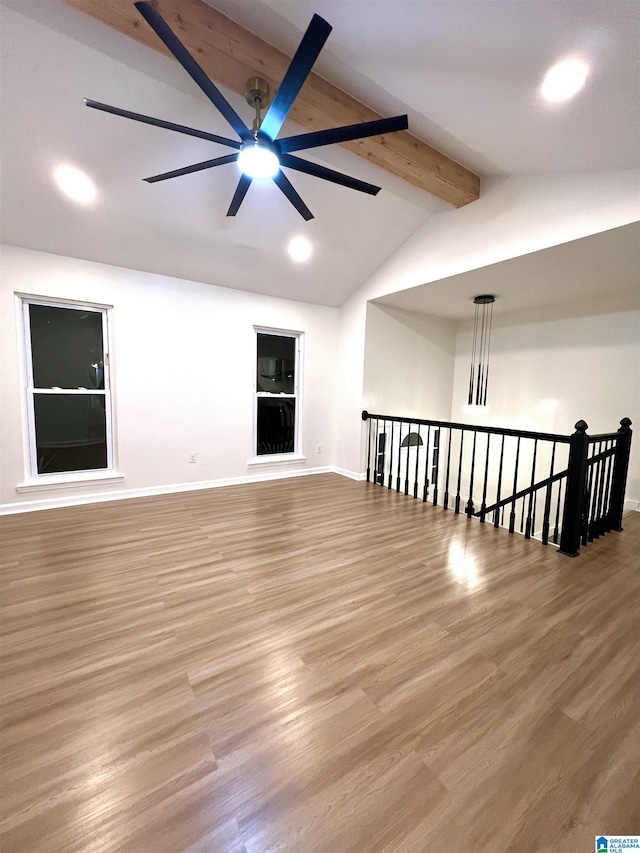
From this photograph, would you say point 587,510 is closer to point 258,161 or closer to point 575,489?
point 575,489

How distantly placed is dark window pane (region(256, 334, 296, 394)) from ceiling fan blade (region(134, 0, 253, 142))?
3.09 m

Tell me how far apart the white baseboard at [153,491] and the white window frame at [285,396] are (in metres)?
0.20

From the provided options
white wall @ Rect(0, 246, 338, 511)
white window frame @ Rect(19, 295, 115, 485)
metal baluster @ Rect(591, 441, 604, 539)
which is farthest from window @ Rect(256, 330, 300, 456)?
metal baluster @ Rect(591, 441, 604, 539)

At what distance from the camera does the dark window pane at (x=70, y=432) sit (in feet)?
12.0

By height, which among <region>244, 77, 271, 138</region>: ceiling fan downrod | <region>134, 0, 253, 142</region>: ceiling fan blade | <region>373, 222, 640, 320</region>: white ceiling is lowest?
<region>373, 222, 640, 320</region>: white ceiling

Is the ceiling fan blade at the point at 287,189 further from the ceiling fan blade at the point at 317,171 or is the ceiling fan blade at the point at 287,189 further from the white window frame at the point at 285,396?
the white window frame at the point at 285,396

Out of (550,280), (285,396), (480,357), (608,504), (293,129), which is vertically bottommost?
(608,504)

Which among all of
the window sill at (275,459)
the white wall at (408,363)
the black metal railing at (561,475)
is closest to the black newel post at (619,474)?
the black metal railing at (561,475)

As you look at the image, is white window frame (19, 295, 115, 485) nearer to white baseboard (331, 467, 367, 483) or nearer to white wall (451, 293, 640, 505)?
white baseboard (331, 467, 367, 483)

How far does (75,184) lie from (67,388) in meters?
1.95

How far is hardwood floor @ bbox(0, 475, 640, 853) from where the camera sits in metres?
1.06

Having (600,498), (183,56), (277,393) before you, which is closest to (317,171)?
(183,56)

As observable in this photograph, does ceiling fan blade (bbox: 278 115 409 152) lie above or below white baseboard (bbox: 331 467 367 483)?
above

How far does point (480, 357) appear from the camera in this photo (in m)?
5.78
